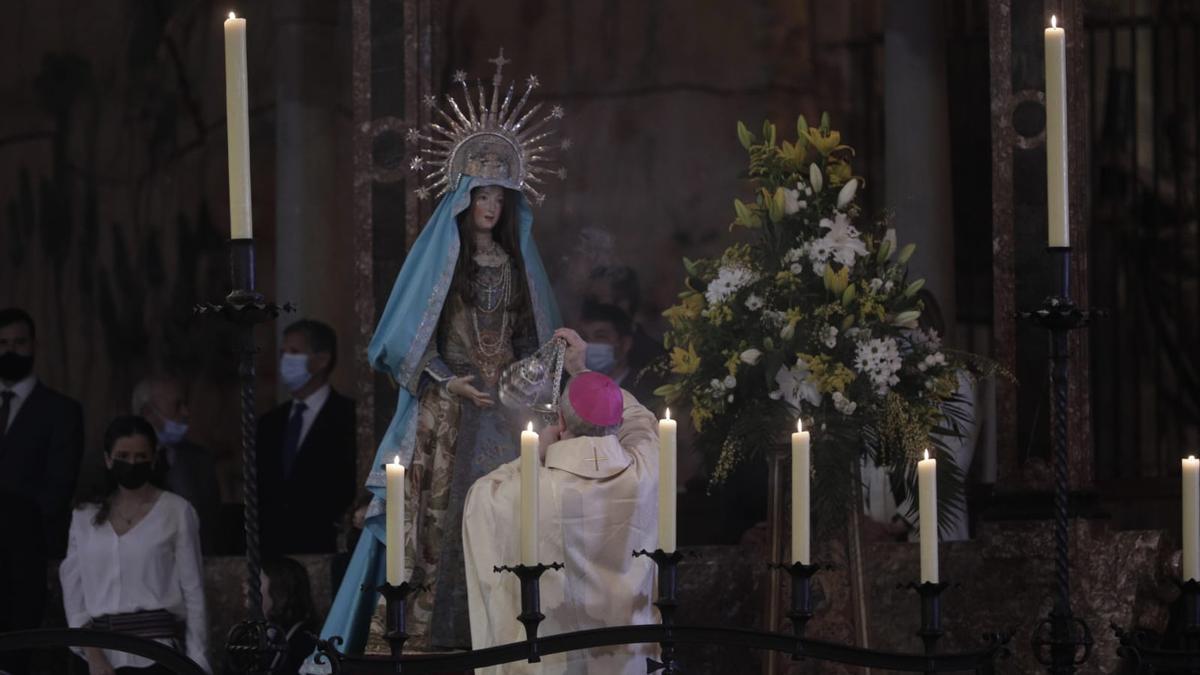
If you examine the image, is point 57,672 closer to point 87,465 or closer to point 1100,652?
point 87,465

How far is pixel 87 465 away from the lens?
9.46m

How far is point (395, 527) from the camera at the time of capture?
4.58 metres

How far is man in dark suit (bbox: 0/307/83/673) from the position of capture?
8.77 metres

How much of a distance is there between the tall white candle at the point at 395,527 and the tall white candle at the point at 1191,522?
1.61 metres

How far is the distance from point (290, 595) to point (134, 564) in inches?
25.8

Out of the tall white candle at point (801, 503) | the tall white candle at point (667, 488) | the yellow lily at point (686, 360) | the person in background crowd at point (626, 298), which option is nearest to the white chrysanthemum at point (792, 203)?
the yellow lily at point (686, 360)

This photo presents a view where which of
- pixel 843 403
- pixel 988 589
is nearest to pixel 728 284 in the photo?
pixel 843 403

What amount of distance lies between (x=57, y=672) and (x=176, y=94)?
254 cm

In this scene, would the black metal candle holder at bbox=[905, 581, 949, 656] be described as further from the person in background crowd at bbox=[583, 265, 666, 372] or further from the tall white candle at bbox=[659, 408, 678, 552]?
the person in background crowd at bbox=[583, 265, 666, 372]

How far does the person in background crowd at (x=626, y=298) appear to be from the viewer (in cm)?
901

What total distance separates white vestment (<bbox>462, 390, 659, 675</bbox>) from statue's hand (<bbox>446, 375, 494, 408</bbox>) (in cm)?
54

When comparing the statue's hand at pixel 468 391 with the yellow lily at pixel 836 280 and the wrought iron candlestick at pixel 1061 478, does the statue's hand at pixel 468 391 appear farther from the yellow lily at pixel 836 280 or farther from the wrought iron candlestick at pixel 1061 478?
the wrought iron candlestick at pixel 1061 478

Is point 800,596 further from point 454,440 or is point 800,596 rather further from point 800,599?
point 454,440

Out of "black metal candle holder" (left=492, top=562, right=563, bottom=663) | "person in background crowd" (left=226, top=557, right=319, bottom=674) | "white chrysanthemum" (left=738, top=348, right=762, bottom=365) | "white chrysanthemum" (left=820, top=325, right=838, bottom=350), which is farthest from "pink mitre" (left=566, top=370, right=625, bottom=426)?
"black metal candle holder" (left=492, top=562, right=563, bottom=663)
